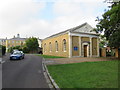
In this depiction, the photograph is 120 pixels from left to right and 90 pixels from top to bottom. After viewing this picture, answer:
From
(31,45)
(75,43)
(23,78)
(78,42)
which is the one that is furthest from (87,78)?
(31,45)

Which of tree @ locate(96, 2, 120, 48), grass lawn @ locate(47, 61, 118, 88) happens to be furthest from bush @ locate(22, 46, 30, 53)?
grass lawn @ locate(47, 61, 118, 88)

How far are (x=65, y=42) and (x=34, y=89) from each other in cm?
2192

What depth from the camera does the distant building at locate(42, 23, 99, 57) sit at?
2679cm

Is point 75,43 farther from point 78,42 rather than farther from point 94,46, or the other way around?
point 94,46

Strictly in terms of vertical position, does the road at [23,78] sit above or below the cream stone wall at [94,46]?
below

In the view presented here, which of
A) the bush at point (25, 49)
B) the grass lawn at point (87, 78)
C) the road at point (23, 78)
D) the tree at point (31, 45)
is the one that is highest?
the tree at point (31, 45)

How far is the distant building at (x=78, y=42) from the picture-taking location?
26794mm

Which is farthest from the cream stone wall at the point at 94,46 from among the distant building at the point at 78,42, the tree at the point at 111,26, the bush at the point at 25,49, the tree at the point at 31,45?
the bush at the point at 25,49

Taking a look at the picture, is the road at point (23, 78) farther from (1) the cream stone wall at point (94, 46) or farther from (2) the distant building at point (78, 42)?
(1) the cream stone wall at point (94, 46)

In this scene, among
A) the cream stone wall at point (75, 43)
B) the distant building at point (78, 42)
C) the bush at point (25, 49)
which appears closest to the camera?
the distant building at point (78, 42)

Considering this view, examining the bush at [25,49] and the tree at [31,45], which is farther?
the tree at [31,45]

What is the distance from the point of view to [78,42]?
1091 inches

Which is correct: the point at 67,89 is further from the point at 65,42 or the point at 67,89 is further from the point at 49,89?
the point at 65,42

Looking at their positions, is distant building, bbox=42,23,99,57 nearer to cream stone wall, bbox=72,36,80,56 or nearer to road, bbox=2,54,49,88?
cream stone wall, bbox=72,36,80,56
